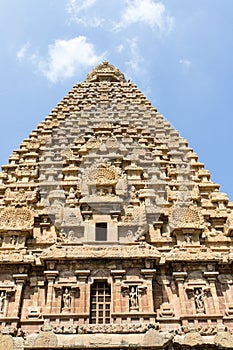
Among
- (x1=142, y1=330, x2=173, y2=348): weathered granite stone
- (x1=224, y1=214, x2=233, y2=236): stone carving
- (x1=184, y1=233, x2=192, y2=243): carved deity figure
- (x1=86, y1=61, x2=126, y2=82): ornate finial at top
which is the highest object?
(x1=86, y1=61, x2=126, y2=82): ornate finial at top

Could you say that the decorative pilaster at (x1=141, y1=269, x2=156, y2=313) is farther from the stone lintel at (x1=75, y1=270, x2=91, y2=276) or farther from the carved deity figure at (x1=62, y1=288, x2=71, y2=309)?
the carved deity figure at (x1=62, y1=288, x2=71, y2=309)

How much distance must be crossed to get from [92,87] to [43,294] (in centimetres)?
2261

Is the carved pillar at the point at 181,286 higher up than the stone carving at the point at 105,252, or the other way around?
the stone carving at the point at 105,252

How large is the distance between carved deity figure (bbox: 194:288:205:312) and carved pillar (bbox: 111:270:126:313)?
10.4 feet

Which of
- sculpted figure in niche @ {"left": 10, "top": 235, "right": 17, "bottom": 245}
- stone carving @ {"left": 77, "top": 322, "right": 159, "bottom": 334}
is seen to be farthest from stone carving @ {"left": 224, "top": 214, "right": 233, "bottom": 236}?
sculpted figure in niche @ {"left": 10, "top": 235, "right": 17, "bottom": 245}

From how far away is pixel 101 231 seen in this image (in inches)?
833

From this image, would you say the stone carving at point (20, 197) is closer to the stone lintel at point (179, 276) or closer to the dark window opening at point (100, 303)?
the dark window opening at point (100, 303)

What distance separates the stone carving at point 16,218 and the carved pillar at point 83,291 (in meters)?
3.75

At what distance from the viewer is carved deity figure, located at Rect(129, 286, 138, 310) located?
17.6 metres

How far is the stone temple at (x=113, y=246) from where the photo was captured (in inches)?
660

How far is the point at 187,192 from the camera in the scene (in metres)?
23.4

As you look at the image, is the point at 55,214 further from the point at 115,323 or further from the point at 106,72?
the point at 106,72

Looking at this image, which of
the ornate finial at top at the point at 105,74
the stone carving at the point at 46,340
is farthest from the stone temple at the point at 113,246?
the ornate finial at top at the point at 105,74

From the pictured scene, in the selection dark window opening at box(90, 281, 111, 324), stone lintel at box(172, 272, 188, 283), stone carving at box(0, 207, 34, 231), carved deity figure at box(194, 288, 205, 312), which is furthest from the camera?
stone carving at box(0, 207, 34, 231)
